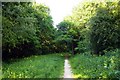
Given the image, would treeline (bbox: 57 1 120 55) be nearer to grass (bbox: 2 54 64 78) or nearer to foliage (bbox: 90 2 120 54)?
foliage (bbox: 90 2 120 54)

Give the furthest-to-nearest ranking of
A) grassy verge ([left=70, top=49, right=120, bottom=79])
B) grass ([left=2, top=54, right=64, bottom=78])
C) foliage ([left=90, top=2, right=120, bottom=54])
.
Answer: foliage ([left=90, top=2, right=120, bottom=54]), grass ([left=2, top=54, right=64, bottom=78]), grassy verge ([left=70, top=49, right=120, bottom=79])

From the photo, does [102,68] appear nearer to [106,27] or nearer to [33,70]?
[33,70]

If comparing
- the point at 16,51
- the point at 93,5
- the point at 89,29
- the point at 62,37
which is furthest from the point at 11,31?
the point at 62,37

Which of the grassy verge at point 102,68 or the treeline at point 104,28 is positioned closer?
the grassy verge at point 102,68

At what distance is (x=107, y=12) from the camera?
26188 millimetres

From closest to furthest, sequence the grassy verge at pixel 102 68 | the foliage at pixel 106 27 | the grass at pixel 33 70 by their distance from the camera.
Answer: the grassy verge at pixel 102 68
the grass at pixel 33 70
the foliage at pixel 106 27

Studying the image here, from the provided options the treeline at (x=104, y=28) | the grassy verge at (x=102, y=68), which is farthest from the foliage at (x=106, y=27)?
the grassy verge at (x=102, y=68)

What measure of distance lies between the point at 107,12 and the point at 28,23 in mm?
8186

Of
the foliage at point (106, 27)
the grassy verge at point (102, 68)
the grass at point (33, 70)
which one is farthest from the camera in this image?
the foliage at point (106, 27)

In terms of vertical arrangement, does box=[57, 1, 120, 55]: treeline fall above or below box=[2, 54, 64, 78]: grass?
above

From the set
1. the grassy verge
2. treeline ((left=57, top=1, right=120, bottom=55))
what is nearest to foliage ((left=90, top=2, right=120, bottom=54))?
treeline ((left=57, top=1, right=120, bottom=55))

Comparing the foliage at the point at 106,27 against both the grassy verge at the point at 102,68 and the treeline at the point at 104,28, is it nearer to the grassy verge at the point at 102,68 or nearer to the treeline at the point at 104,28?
the treeline at the point at 104,28

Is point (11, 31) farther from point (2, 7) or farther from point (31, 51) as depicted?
point (31, 51)

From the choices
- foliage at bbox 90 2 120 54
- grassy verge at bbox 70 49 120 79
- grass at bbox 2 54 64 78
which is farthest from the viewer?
foliage at bbox 90 2 120 54
